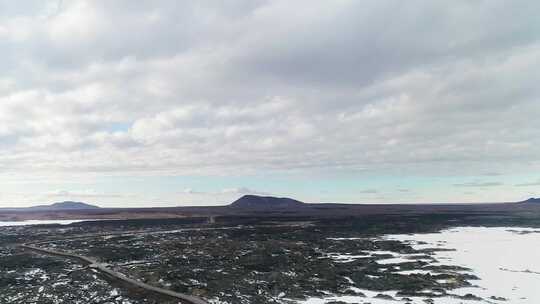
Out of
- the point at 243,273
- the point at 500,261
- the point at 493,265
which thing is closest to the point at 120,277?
the point at 243,273

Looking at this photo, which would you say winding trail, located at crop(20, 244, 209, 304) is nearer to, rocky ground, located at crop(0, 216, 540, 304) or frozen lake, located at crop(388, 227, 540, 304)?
rocky ground, located at crop(0, 216, 540, 304)

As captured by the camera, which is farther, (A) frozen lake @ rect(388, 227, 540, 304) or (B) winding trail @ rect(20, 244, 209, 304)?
(A) frozen lake @ rect(388, 227, 540, 304)

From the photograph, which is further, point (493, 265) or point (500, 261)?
point (500, 261)

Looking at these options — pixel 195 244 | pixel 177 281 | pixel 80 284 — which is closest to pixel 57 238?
pixel 195 244

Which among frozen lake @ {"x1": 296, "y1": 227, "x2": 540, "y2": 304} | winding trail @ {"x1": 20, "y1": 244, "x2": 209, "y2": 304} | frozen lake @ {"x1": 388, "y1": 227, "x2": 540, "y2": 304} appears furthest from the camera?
frozen lake @ {"x1": 388, "y1": 227, "x2": 540, "y2": 304}

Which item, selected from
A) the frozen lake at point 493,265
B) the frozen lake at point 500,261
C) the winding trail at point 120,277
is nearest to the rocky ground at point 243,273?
the winding trail at point 120,277

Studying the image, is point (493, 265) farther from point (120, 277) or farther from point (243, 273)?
point (120, 277)

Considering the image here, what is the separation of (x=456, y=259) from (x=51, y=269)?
156ft

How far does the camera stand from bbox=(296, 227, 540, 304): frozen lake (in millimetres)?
28703

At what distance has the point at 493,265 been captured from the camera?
40.9 m

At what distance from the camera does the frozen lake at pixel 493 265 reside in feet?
94.2

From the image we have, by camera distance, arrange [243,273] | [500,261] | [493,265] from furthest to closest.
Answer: [500,261]
[493,265]
[243,273]

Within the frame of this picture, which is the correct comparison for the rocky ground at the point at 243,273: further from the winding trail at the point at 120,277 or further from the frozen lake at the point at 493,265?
the frozen lake at the point at 493,265

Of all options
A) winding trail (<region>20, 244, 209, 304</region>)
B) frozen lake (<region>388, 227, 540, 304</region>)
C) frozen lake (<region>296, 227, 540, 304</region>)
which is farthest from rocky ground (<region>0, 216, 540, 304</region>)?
frozen lake (<region>388, 227, 540, 304</region>)
